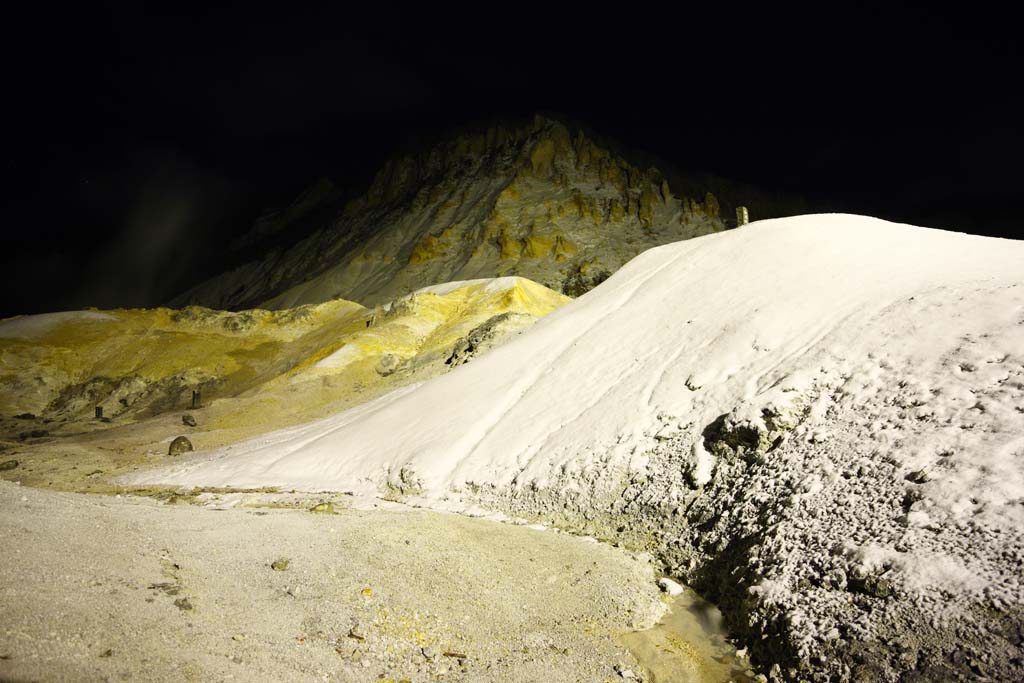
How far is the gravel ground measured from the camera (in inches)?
168

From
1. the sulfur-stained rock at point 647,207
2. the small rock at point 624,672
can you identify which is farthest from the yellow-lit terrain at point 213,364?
the sulfur-stained rock at point 647,207

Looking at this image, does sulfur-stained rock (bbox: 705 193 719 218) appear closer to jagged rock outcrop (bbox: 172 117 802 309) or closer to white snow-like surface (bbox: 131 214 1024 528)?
jagged rock outcrop (bbox: 172 117 802 309)

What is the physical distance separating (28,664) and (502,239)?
64.5 metres

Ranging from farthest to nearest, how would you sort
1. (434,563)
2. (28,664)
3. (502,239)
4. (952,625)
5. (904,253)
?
1. (502,239)
2. (904,253)
3. (434,563)
4. (952,625)
5. (28,664)

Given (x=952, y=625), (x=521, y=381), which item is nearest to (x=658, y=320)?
(x=521, y=381)

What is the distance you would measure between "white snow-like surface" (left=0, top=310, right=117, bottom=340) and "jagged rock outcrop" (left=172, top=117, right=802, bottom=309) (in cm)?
2801

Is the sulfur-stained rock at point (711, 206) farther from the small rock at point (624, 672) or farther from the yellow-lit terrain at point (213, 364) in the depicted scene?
the small rock at point (624, 672)

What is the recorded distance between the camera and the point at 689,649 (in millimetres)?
5875

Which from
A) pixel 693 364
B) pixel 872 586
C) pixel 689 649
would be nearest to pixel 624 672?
pixel 689 649

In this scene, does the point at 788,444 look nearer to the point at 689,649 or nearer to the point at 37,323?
the point at 689,649

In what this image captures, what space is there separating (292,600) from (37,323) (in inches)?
1594

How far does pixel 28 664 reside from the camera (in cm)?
363

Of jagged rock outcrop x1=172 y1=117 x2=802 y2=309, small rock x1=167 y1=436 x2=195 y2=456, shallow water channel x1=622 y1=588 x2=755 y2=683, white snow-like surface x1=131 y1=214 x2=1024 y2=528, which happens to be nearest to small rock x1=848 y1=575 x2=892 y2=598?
white snow-like surface x1=131 y1=214 x2=1024 y2=528

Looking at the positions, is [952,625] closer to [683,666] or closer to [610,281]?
[683,666]
